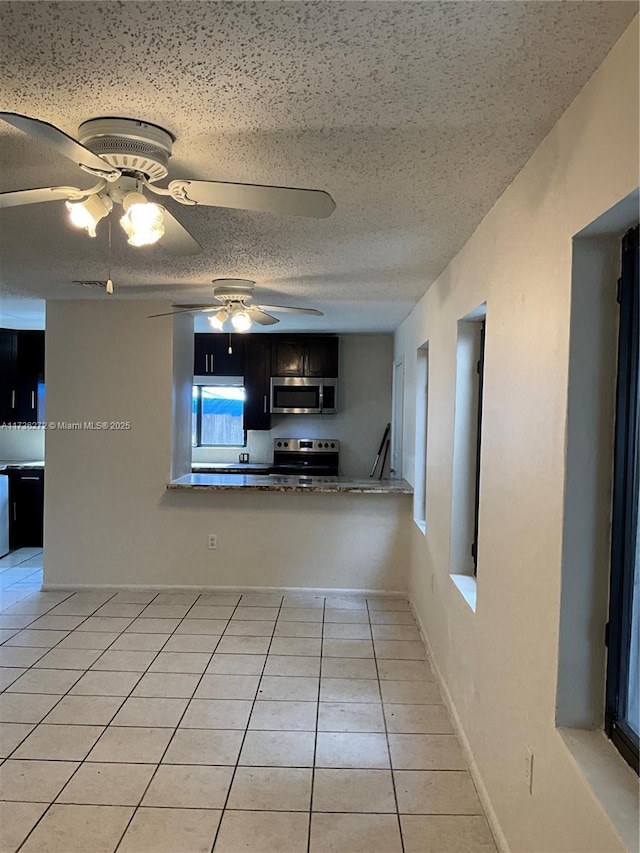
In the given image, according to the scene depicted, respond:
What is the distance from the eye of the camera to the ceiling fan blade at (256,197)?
4.77 ft

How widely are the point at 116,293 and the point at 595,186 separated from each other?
366 centimetres

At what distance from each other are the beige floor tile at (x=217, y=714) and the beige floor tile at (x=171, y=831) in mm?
554

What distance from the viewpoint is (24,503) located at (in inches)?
226

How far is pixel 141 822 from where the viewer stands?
202cm

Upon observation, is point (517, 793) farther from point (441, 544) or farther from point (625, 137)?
point (625, 137)

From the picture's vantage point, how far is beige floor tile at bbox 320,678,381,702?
9.53ft

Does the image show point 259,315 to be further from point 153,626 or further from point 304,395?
point 304,395

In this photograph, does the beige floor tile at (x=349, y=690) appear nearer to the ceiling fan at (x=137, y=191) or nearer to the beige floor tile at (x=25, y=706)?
the beige floor tile at (x=25, y=706)

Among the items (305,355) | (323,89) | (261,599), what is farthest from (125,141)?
(305,355)

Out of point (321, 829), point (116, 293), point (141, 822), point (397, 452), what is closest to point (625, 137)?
point (321, 829)

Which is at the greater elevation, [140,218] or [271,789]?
[140,218]

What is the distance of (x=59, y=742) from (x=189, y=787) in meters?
0.67

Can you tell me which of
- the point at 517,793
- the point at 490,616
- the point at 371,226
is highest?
the point at 371,226

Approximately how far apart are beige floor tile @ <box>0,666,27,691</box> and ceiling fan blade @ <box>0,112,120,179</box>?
2661 mm
